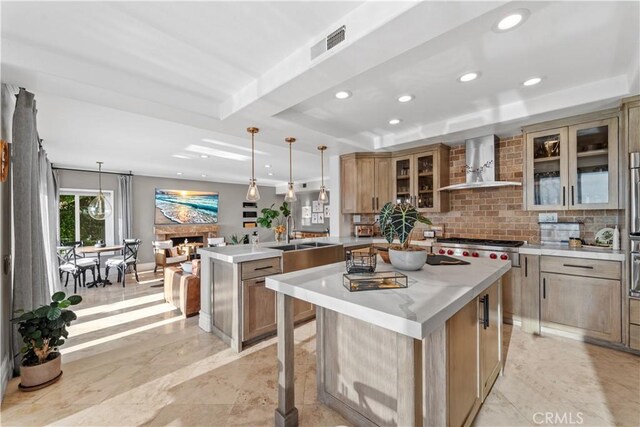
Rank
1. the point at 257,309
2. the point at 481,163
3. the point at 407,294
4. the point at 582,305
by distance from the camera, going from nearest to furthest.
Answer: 1. the point at 407,294
2. the point at 582,305
3. the point at 257,309
4. the point at 481,163

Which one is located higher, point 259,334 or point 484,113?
point 484,113

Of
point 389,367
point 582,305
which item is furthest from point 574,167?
point 389,367

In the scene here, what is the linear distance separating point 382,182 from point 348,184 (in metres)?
0.55

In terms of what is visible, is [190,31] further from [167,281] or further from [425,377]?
[167,281]

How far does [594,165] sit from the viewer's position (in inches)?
111

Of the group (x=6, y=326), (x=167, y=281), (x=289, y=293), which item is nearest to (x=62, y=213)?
(x=167, y=281)

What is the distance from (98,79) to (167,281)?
2941 millimetres

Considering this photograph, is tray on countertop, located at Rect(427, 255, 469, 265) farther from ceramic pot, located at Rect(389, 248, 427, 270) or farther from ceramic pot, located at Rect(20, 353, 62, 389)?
ceramic pot, located at Rect(20, 353, 62, 389)

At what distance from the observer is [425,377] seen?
1.30 meters

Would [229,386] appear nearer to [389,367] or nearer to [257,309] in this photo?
[257,309]

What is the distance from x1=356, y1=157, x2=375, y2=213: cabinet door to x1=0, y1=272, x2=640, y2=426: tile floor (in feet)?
7.13

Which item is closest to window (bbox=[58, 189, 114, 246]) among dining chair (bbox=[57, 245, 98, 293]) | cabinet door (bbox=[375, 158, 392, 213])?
dining chair (bbox=[57, 245, 98, 293])

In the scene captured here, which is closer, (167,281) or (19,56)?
(19,56)

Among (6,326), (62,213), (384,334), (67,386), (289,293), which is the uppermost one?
(62,213)
